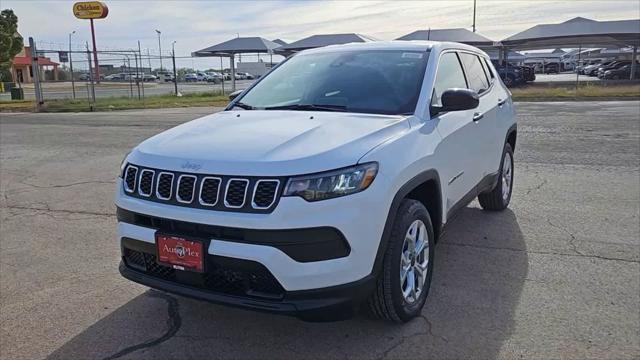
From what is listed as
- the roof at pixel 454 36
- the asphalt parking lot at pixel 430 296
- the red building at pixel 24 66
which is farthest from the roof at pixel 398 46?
the red building at pixel 24 66

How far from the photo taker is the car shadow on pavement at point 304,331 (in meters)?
3.12

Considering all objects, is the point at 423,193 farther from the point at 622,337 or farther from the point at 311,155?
the point at 622,337

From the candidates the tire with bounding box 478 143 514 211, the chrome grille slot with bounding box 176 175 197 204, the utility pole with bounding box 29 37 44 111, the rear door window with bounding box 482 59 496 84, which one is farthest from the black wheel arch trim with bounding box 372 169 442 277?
the utility pole with bounding box 29 37 44 111

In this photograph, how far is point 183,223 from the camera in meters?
2.91

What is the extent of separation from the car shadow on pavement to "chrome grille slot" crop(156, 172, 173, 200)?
2.95ft

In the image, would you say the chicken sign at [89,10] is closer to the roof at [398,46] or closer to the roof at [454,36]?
the roof at [454,36]

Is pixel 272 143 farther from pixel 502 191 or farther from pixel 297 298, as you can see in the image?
pixel 502 191

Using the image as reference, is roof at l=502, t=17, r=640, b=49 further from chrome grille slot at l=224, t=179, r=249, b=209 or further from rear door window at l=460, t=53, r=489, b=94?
chrome grille slot at l=224, t=179, r=249, b=209

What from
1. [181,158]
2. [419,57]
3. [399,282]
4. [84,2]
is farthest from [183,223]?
[84,2]

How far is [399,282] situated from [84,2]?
2031 inches

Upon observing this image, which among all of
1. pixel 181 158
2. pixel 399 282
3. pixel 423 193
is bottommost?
pixel 399 282

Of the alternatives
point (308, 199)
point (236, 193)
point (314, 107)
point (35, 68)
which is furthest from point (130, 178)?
point (35, 68)

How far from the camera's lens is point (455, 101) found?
374 cm

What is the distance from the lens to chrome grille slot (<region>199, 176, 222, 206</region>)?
9.32ft
